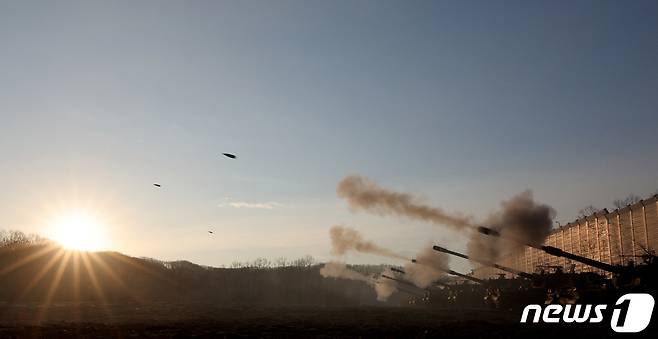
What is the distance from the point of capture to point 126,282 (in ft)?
240

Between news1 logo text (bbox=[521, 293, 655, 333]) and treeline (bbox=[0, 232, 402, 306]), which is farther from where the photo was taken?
treeline (bbox=[0, 232, 402, 306])

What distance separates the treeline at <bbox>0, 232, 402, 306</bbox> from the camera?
6266 centimetres

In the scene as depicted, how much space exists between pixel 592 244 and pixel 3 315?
4211 cm

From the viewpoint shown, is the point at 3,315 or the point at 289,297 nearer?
the point at 3,315

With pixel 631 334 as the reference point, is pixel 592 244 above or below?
above

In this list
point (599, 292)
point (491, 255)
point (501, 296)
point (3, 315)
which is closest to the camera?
point (599, 292)

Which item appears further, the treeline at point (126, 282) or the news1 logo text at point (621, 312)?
the treeline at point (126, 282)

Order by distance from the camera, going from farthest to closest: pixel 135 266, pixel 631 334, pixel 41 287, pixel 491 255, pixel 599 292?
pixel 135 266 < pixel 491 255 < pixel 41 287 < pixel 599 292 < pixel 631 334

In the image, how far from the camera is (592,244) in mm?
49875

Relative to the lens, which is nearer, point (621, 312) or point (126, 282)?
point (621, 312)

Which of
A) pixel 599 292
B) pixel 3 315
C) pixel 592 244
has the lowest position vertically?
pixel 3 315

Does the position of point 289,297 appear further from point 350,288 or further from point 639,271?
point 639,271

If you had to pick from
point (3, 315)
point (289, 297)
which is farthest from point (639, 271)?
point (289, 297)

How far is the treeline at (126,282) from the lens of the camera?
2467 inches
